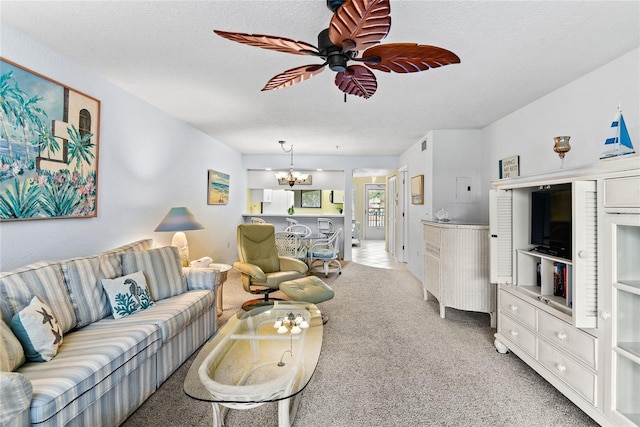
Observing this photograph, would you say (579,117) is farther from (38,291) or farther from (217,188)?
(217,188)

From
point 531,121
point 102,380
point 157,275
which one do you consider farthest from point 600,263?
point 157,275

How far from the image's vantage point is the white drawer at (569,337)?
5.80ft

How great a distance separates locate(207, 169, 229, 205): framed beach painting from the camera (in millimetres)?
5238

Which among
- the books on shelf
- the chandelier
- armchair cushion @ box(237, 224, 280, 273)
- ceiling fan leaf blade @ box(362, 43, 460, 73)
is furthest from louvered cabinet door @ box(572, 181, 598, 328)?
the chandelier

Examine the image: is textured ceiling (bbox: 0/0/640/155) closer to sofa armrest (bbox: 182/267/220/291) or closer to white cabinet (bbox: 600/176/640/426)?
white cabinet (bbox: 600/176/640/426)

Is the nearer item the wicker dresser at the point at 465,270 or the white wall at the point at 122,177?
the white wall at the point at 122,177

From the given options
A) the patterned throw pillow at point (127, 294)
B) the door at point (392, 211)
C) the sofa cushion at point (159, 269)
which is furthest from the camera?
the door at point (392, 211)

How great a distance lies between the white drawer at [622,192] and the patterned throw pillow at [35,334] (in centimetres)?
307

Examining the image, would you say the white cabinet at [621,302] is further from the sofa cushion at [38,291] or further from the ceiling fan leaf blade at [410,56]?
the sofa cushion at [38,291]

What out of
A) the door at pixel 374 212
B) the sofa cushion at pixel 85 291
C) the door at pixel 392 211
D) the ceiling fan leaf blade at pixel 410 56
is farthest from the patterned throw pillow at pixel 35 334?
the door at pixel 374 212

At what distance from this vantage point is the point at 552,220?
7.41ft

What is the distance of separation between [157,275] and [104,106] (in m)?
1.66

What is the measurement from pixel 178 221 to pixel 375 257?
511 cm

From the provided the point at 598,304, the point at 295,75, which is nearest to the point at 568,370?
the point at 598,304
